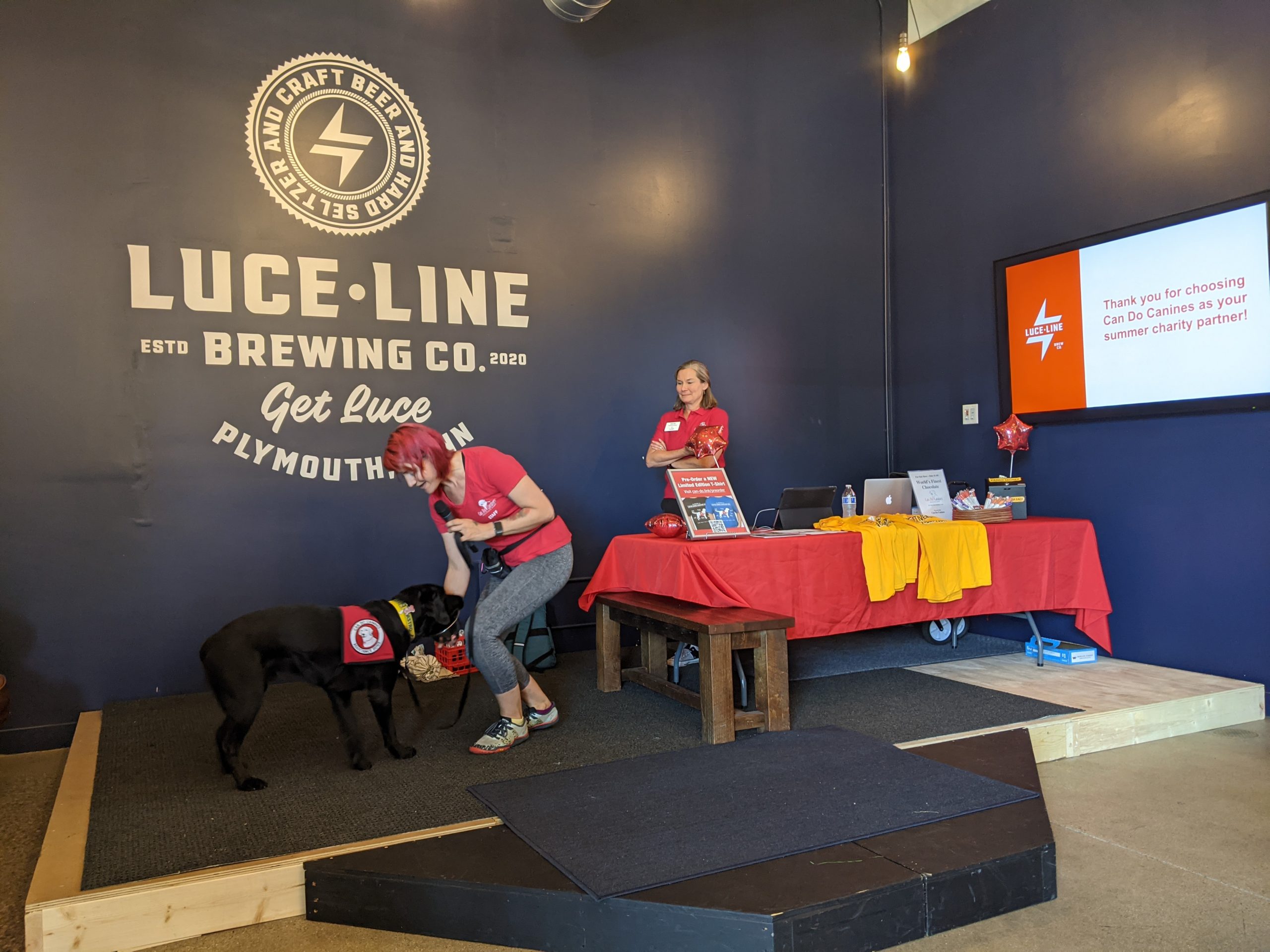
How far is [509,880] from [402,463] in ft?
4.47

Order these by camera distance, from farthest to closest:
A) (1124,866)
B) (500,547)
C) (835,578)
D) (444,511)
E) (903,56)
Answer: (903,56) → (835,578) → (500,547) → (444,511) → (1124,866)

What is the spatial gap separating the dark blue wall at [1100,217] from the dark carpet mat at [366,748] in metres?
1.31

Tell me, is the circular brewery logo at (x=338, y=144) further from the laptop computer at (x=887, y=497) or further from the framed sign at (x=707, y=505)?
the laptop computer at (x=887, y=497)

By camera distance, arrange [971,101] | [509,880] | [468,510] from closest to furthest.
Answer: [509,880]
[468,510]
[971,101]

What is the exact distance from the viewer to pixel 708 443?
4.23m

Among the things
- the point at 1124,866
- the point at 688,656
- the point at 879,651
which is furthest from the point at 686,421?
the point at 1124,866

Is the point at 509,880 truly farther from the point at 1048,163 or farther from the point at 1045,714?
the point at 1048,163

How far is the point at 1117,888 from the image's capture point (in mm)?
2273

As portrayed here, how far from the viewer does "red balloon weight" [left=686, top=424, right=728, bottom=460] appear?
4.23 m

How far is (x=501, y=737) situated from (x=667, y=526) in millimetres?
1133

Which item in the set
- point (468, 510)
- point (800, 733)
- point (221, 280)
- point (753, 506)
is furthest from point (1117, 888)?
point (221, 280)

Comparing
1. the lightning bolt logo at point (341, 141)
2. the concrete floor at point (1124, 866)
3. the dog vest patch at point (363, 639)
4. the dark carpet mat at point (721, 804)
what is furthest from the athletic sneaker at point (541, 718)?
the lightning bolt logo at point (341, 141)

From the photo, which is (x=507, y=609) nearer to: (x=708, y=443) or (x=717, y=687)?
(x=717, y=687)

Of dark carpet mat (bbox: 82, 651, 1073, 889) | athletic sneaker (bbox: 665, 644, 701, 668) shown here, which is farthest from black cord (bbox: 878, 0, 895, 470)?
athletic sneaker (bbox: 665, 644, 701, 668)
